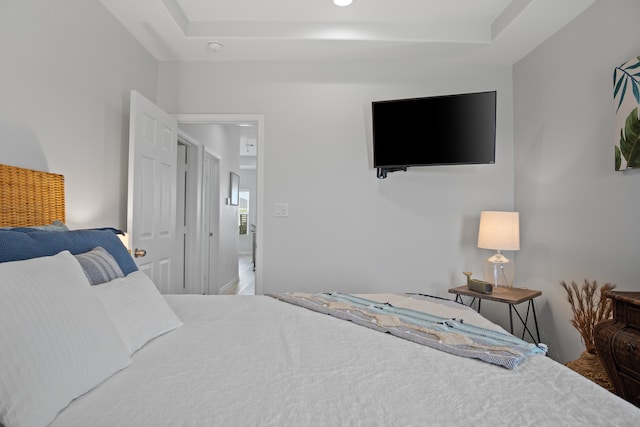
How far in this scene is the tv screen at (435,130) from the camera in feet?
9.07

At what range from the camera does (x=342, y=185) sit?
10.3ft

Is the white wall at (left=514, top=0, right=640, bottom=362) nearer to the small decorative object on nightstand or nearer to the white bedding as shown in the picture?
the small decorative object on nightstand

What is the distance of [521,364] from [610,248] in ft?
5.01

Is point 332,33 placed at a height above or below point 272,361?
above

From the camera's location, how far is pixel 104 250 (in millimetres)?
1478

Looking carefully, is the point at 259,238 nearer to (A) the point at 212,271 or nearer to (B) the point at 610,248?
(A) the point at 212,271

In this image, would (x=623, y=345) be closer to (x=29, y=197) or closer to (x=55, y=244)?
(x=55, y=244)

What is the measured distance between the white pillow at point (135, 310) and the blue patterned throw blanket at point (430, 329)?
664mm

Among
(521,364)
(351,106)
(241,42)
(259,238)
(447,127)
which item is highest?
(241,42)

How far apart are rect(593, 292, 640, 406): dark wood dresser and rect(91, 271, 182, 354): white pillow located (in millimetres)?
1912

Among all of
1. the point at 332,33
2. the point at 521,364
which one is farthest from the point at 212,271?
the point at 521,364

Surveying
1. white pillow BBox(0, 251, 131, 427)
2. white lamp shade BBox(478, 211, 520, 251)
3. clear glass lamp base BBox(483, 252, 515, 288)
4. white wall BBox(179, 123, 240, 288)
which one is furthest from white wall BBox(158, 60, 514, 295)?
white pillow BBox(0, 251, 131, 427)

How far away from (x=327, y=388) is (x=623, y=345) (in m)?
1.47

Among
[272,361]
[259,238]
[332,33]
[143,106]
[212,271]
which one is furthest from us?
[212,271]
